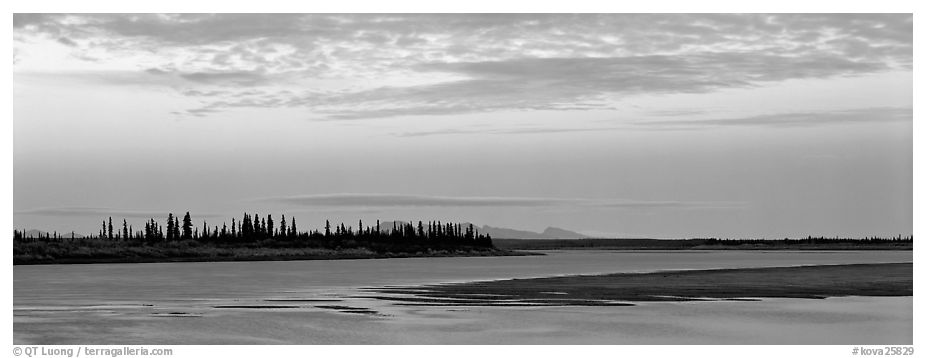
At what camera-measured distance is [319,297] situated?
141 ft

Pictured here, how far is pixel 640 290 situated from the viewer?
46.2 meters

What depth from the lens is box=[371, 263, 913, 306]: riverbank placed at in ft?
132

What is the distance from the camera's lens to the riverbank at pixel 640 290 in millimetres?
40344

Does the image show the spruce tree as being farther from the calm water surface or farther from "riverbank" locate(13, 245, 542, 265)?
the calm water surface

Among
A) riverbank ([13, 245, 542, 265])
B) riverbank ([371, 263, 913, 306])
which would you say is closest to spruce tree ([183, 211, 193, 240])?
riverbank ([13, 245, 542, 265])

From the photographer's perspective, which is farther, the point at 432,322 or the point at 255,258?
the point at 255,258

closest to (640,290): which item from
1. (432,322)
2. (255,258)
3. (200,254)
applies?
(432,322)

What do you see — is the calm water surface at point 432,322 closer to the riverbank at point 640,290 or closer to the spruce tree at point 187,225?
the riverbank at point 640,290

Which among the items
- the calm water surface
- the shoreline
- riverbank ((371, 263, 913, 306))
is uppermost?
the shoreline

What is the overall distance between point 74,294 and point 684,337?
28.4 meters

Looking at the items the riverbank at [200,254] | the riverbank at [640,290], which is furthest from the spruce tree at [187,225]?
the riverbank at [640,290]

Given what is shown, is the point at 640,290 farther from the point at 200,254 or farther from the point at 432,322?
the point at 200,254

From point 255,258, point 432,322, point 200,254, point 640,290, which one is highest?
point 200,254
